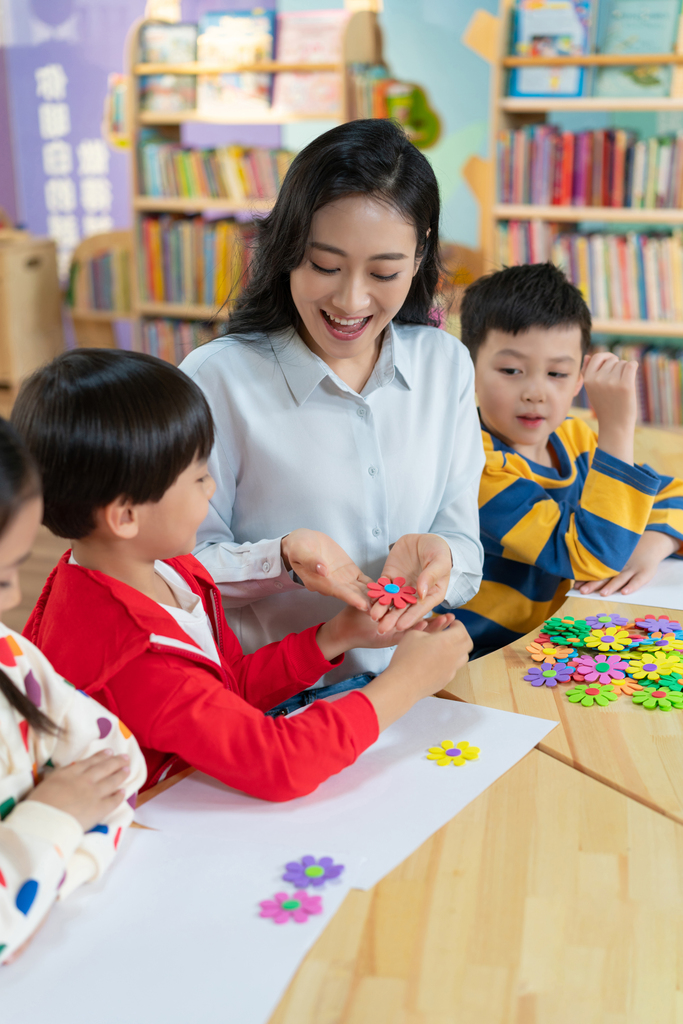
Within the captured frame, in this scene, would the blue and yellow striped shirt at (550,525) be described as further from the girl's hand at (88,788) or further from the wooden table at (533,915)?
the girl's hand at (88,788)

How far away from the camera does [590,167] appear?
3.66 meters

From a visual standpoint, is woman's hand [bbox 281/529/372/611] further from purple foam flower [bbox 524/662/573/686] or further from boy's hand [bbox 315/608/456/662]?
purple foam flower [bbox 524/662/573/686]

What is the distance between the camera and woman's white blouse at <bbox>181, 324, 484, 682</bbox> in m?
1.36

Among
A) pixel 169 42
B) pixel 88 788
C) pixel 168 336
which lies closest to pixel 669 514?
pixel 88 788

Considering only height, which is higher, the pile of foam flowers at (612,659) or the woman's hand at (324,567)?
the woman's hand at (324,567)

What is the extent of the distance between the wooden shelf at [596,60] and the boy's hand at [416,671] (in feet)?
10.1

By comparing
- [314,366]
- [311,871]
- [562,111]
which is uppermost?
[562,111]

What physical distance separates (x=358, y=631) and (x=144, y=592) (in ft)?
0.97

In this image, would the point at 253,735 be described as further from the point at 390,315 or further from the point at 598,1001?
the point at 390,315

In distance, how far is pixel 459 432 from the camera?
149 centimetres

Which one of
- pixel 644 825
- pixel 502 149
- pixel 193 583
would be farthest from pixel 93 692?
pixel 502 149

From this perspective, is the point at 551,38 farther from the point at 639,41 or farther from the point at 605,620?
the point at 605,620

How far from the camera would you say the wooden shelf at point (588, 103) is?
3451mm

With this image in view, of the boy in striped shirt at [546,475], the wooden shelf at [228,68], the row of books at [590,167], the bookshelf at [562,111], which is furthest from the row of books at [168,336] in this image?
the boy in striped shirt at [546,475]
